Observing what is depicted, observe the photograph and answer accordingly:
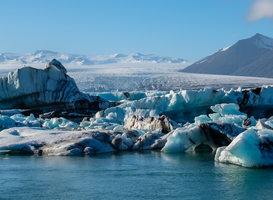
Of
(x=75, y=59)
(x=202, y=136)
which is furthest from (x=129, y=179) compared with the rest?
(x=75, y=59)

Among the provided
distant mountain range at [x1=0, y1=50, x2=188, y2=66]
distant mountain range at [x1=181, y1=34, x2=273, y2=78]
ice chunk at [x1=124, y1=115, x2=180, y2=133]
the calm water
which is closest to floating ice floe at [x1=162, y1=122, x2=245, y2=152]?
the calm water

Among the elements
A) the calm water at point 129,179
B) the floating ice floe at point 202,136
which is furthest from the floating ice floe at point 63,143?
the floating ice floe at point 202,136

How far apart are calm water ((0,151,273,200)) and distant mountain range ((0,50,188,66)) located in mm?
76933

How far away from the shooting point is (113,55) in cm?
10881

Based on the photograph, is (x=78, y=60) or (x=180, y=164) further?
(x=78, y=60)

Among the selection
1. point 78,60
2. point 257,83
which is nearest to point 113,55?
point 78,60

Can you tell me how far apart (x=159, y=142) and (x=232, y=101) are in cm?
855

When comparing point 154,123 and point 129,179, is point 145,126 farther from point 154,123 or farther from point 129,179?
point 129,179

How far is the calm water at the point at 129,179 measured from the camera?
4.15 m

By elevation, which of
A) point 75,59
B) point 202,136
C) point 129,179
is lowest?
point 129,179

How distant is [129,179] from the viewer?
16.2 feet

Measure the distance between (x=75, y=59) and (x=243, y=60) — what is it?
1527 inches

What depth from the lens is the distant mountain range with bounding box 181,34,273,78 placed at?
236 feet

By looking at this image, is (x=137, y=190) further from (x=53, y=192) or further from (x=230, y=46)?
(x=230, y=46)
